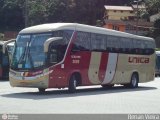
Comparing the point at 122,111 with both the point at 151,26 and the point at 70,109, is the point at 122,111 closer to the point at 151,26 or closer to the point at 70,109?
the point at 70,109

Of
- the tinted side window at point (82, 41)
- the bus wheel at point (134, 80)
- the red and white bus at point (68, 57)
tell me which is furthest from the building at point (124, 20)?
the tinted side window at point (82, 41)

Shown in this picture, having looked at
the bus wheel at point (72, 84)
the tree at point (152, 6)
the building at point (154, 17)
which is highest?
the tree at point (152, 6)

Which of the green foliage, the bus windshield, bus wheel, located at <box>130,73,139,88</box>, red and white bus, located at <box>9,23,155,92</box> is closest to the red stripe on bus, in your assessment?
red and white bus, located at <box>9,23,155,92</box>

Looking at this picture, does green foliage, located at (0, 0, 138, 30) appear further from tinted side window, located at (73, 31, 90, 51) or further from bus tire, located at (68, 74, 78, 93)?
bus tire, located at (68, 74, 78, 93)

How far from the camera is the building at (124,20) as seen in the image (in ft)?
298

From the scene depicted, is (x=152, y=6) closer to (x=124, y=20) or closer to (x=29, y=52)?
(x=124, y=20)

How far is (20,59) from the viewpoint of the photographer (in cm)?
2166

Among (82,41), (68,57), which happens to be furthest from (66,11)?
(68,57)

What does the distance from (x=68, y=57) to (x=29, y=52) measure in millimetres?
1802

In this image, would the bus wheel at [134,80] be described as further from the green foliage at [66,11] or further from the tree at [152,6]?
the tree at [152,6]

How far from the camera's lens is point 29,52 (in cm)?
2142

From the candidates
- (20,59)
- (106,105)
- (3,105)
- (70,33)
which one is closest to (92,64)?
(70,33)

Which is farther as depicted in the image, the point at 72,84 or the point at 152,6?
the point at 152,6

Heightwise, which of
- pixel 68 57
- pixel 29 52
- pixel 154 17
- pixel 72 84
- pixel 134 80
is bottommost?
pixel 134 80
